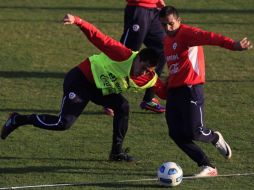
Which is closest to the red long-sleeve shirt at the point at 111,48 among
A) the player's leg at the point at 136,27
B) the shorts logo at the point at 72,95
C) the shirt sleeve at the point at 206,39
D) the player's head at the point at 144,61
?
the player's head at the point at 144,61

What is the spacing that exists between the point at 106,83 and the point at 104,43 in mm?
524

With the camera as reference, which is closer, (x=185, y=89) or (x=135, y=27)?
(x=185, y=89)

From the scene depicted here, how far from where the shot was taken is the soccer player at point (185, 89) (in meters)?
8.33

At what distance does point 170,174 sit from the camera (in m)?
8.07

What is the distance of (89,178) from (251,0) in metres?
12.6

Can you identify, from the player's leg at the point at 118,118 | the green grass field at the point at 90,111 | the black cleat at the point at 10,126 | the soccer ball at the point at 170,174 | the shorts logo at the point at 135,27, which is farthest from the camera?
the shorts logo at the point at 135,27

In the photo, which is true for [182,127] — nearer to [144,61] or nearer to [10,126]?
[144,61]

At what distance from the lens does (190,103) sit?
8.34 meters

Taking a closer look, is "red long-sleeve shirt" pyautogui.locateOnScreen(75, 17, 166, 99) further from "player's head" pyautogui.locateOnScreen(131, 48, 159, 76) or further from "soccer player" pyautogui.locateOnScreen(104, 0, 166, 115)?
"soccer player" pyautogui.locateOnScreen(104, 0, 166, 115)

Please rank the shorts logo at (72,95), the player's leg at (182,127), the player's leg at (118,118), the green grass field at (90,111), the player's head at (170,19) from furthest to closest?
the player's leg at (118,118) → the shorts logo at (72,95) → the green grass field at (90,111) → the player's leg at (182,127) → the player's head at (170,19)

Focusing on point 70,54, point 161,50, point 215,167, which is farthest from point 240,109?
point 70,54

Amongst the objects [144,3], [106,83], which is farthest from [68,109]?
[144,3]

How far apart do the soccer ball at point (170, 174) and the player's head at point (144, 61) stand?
1112mm

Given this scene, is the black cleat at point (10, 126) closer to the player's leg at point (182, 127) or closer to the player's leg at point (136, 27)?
the player's leg at point (182, 127)
